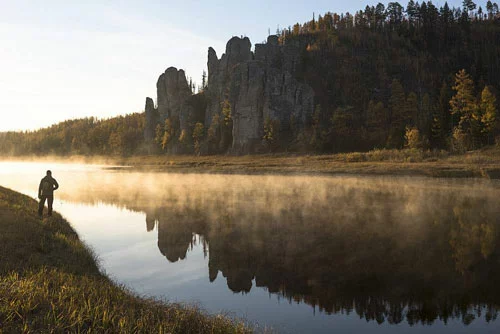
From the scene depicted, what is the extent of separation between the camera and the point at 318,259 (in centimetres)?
1408

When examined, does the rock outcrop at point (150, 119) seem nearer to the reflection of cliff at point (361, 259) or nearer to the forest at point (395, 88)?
the forest at point (395, 88)

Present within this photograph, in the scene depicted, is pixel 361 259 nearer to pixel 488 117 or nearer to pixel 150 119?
pixel 488 117

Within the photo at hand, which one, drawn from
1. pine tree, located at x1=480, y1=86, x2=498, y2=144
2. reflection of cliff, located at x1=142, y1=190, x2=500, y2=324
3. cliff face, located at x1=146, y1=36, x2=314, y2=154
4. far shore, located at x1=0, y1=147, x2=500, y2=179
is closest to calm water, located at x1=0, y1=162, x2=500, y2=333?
reflection of cliff, located at x1=142, y1=190, x2=500, y2=324

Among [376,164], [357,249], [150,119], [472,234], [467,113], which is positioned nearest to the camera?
[357,249]

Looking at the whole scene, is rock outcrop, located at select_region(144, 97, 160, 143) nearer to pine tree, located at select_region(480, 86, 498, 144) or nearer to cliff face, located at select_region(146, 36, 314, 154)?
cliff face, located at select_region(146, 36, 314, 154)

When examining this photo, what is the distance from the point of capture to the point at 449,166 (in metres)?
50.4

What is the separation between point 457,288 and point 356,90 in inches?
3729

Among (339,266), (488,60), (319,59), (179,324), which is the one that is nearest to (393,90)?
(319,59)

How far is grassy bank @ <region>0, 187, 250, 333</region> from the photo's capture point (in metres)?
6.57

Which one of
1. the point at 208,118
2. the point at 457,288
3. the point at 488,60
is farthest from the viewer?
the point at 208,118

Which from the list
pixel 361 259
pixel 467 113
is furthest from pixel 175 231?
pixel 467 113

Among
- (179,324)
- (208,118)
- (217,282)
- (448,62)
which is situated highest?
(448,62)

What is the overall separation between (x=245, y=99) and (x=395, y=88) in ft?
131

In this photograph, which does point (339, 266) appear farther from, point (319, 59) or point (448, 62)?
point (448, 62)
